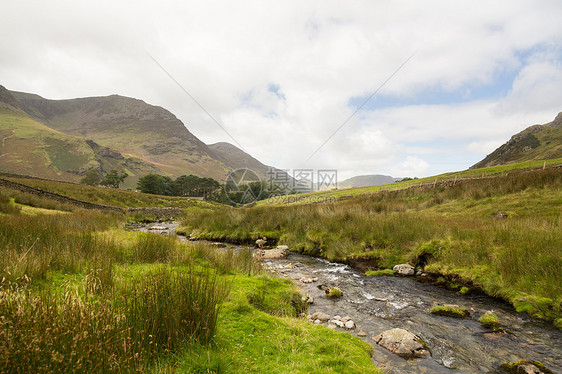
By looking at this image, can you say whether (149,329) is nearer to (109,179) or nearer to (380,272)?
(380,272)

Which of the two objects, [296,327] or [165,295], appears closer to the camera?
[165,295]

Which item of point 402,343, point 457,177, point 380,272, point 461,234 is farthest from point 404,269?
point 457,177

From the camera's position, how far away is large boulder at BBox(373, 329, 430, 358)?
4.12m

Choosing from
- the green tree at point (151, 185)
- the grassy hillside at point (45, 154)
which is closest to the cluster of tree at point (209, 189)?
the green tree at point (151, 185)

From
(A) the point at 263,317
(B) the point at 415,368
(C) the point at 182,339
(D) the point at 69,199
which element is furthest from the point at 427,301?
(D) the point at 69,199

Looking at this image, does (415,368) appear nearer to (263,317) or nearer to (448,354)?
(448,354)

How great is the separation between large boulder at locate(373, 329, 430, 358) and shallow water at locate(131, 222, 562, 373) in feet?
0.36

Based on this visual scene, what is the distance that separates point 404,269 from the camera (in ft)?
27.6

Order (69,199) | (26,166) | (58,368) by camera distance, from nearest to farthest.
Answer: (58,368) → (69,199) → (26,166)

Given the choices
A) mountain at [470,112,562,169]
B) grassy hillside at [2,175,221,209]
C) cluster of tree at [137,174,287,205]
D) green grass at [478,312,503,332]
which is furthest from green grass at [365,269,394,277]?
mountain at [470,112,562,169]

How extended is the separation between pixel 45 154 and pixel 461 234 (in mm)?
208670

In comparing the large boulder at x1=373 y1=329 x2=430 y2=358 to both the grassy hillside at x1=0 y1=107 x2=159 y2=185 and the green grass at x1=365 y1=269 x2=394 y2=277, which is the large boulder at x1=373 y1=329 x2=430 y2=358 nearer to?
the green grass at x1=365 y1=269 x2=394 y2=277

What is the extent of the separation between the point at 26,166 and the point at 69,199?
153309 millimetres

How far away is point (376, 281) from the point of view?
777 centimetres
